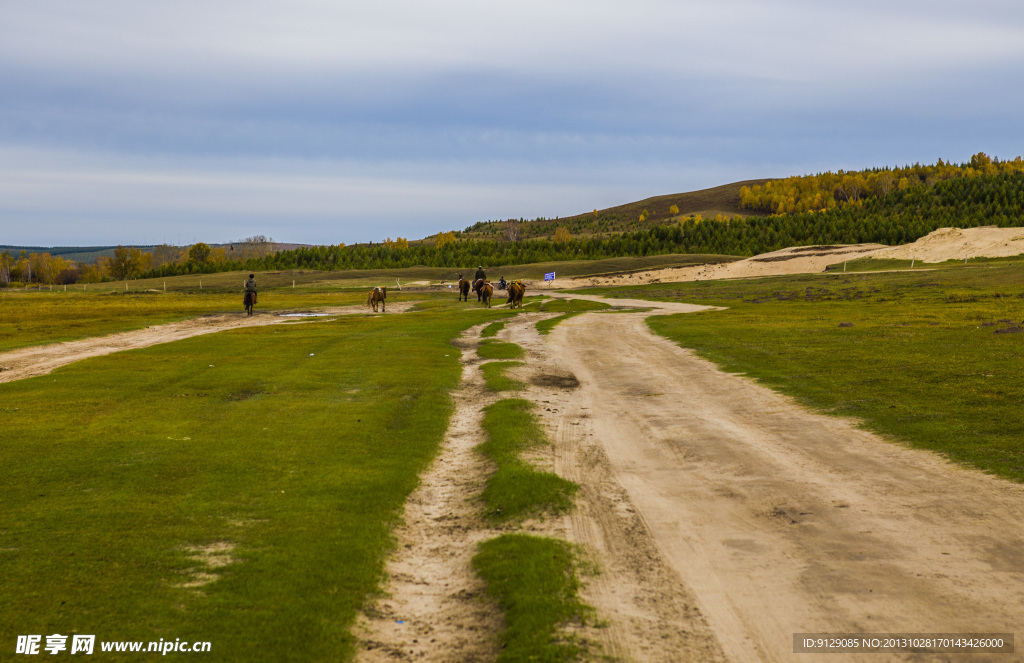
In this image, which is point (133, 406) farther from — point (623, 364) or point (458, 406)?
point (623, 364)

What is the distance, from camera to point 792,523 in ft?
31.7

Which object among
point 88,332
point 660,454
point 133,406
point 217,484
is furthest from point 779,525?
point 88,332

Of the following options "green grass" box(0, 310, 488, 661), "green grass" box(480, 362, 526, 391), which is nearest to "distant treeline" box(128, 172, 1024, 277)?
"green grass" box(480, 362, 526, 391)

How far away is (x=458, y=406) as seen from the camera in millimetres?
19000

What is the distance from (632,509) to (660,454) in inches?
136

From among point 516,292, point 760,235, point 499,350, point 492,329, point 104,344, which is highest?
point 760,235

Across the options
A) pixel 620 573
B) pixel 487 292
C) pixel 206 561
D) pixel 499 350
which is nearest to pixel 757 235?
pixel 487 292

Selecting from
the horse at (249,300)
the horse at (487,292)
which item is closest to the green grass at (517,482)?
the horse at (249,300)

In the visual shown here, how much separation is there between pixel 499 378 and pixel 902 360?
1367cm

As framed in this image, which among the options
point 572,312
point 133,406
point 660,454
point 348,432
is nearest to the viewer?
point 660,454

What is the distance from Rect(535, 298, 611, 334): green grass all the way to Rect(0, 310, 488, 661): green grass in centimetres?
1921

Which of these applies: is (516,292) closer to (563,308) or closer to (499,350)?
(563,308)

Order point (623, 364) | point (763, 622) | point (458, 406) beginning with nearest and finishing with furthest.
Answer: point (763, 622), point (458, 406), point (623, 364)

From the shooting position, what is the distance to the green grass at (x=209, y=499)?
687 cm
